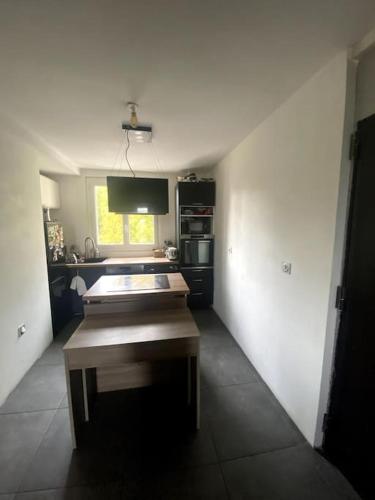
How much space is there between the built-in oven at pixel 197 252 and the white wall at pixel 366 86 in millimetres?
2704

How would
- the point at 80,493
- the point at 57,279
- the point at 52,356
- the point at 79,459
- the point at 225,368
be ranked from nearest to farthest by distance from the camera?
the point at 80,493
the point at 79,459
the point at 225,368
the point at 52,356
the point at 57,279

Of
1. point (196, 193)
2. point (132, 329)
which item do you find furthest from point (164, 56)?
point (196, 193)

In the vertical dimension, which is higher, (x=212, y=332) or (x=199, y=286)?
(x=199, y=286)

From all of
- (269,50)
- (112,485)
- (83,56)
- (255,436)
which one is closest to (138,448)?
(112,485)

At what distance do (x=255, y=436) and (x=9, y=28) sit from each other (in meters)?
Result: 2.83

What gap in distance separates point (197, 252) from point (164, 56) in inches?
109

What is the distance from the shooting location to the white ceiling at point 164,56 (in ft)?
3.20

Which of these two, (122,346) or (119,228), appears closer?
(122,346)

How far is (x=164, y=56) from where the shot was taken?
125 cm

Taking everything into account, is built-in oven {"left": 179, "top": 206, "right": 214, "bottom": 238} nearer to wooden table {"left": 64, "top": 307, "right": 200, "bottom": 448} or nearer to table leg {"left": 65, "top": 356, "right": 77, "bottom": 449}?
wooden table {"left": 64, "top": 307, "right": 200, "bottom": 448}

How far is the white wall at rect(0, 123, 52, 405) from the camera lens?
203 cm

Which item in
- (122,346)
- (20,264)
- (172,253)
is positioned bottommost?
(122,346)

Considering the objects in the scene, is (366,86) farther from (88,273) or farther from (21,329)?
(88,273)

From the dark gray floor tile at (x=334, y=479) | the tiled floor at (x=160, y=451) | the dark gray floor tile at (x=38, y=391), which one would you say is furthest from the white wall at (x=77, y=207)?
the dark gray floor tile at (x=334, y=479)
